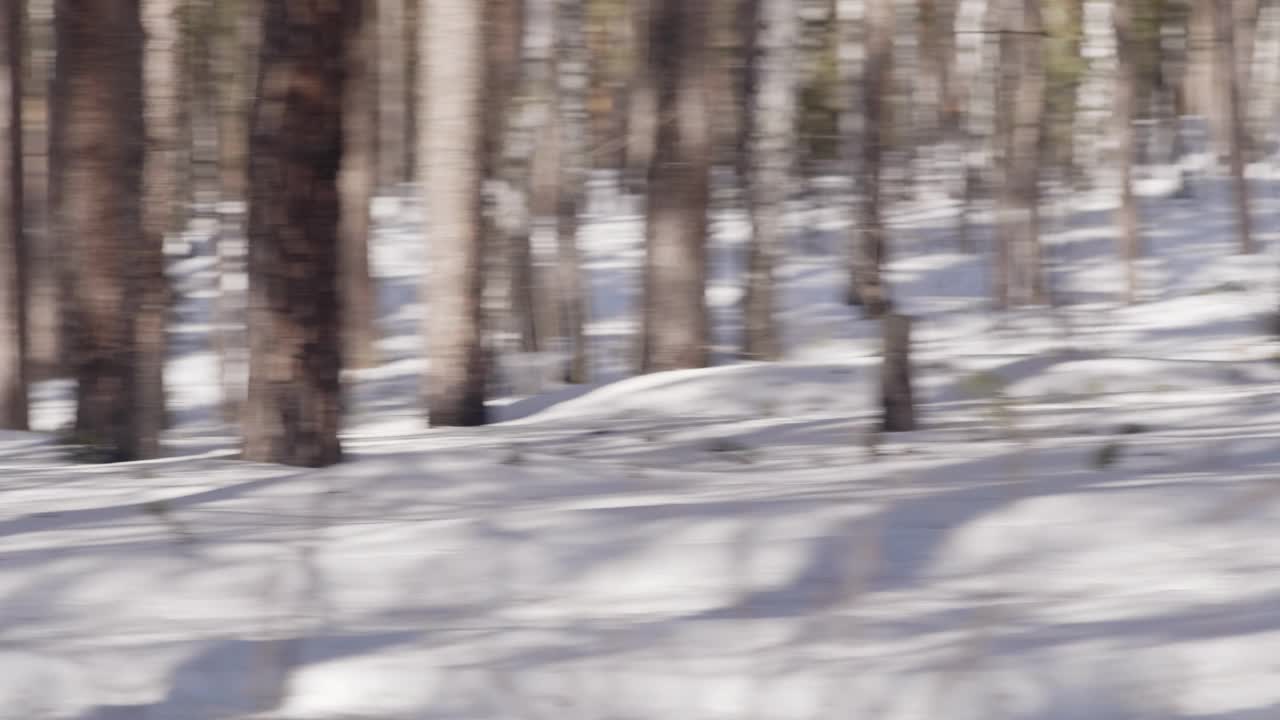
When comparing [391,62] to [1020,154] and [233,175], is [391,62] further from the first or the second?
[1020,154]

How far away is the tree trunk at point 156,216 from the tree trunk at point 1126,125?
11285 mm

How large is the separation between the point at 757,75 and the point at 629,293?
358 inches

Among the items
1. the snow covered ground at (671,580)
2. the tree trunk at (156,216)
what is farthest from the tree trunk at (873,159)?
the tree trunk at (156,216)

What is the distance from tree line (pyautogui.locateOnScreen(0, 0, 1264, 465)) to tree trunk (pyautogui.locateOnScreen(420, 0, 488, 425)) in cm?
2

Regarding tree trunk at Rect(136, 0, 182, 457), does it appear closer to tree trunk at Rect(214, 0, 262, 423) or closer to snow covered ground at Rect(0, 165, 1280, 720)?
tree trunk at Rect(214, 0, 262, 423)

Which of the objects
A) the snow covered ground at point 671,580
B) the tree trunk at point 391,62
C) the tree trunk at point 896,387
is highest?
the tree trunk at point 391,62

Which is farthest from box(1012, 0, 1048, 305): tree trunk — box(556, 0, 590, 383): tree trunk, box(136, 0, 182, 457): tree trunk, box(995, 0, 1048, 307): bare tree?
box(136, 0, 182, 457): tree trunk

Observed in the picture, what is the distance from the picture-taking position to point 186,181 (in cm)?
2353

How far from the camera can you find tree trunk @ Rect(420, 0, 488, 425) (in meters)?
12.3

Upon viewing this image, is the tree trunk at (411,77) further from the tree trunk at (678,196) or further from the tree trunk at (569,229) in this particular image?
the tree trunk at (678,196)

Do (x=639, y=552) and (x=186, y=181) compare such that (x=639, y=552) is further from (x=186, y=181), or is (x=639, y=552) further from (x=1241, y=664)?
(x=186, y=181)

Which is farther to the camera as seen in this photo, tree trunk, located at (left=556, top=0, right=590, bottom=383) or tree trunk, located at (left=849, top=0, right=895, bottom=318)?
tree trunk, located at (left=556, top=0, right=590, bottom=383)

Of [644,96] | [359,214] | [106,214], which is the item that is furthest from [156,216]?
[644,96]

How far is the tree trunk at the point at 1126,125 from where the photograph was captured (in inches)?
848
